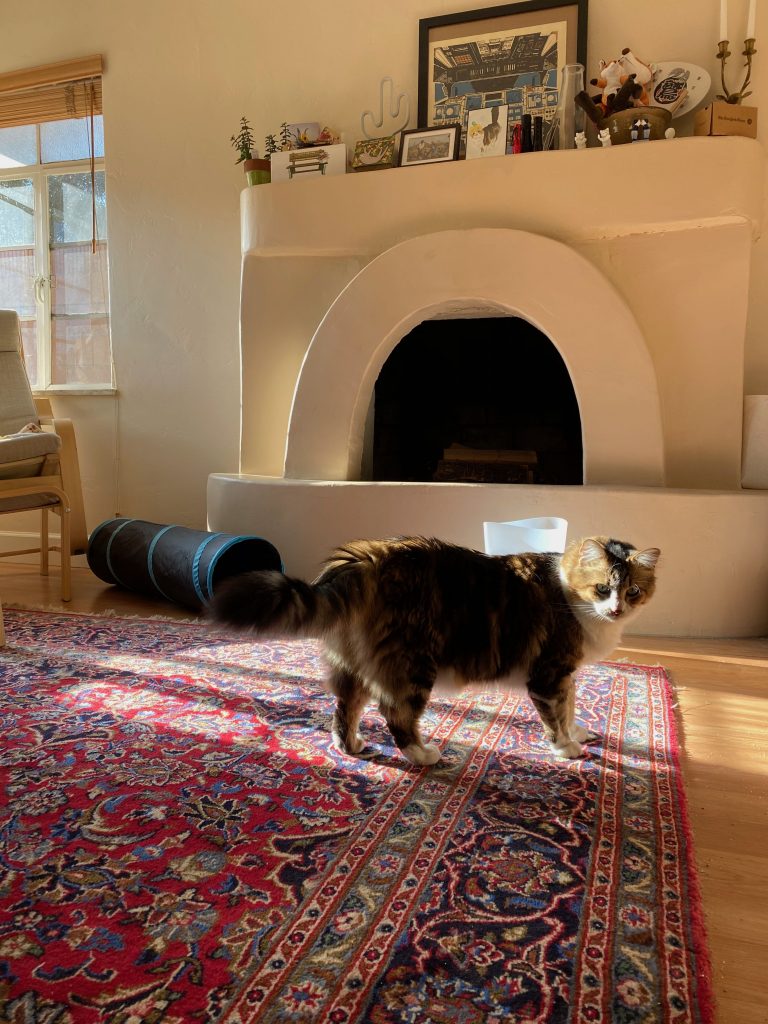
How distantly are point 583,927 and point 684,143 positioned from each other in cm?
263

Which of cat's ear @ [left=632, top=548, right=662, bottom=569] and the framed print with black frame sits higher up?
the framed print with black frame

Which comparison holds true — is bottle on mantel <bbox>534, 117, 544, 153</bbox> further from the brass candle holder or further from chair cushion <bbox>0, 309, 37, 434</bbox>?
chair cushion <bbox>0, 309, 37, 434</bbox>

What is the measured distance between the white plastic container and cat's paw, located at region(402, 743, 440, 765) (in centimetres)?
88

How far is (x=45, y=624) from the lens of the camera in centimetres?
264

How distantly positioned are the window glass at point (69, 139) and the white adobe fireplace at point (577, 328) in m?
1.28

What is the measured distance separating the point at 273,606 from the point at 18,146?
4.08m

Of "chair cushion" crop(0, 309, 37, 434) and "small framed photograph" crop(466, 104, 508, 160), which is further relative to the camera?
"chair cushion" crop(0, 309, 37, 434)

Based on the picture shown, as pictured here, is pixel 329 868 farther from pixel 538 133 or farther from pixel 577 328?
pixel 538 133

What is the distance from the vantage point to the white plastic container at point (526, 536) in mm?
2330

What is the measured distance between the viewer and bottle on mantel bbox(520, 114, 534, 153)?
9.70 feet

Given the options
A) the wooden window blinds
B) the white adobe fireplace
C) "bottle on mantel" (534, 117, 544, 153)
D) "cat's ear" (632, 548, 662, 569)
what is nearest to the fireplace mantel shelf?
the white adobe fireplace

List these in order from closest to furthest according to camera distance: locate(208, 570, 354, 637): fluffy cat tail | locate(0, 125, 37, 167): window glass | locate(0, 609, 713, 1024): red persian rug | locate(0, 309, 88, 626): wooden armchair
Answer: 1. locate(0, 609, 713, 1024): red persian rug
2. locate(208, 570, 354, 637): fluffy cat tail
3. locate(0, 309, 88, 626): wooden armchair
4. locate(0, 125, 37, 167): window glass

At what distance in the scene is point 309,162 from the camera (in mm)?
3256

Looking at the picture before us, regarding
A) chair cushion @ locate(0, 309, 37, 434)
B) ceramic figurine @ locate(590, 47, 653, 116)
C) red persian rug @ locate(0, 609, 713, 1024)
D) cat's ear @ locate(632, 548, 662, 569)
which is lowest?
red persian rug @ locate(0, 609, 713, 1024)
